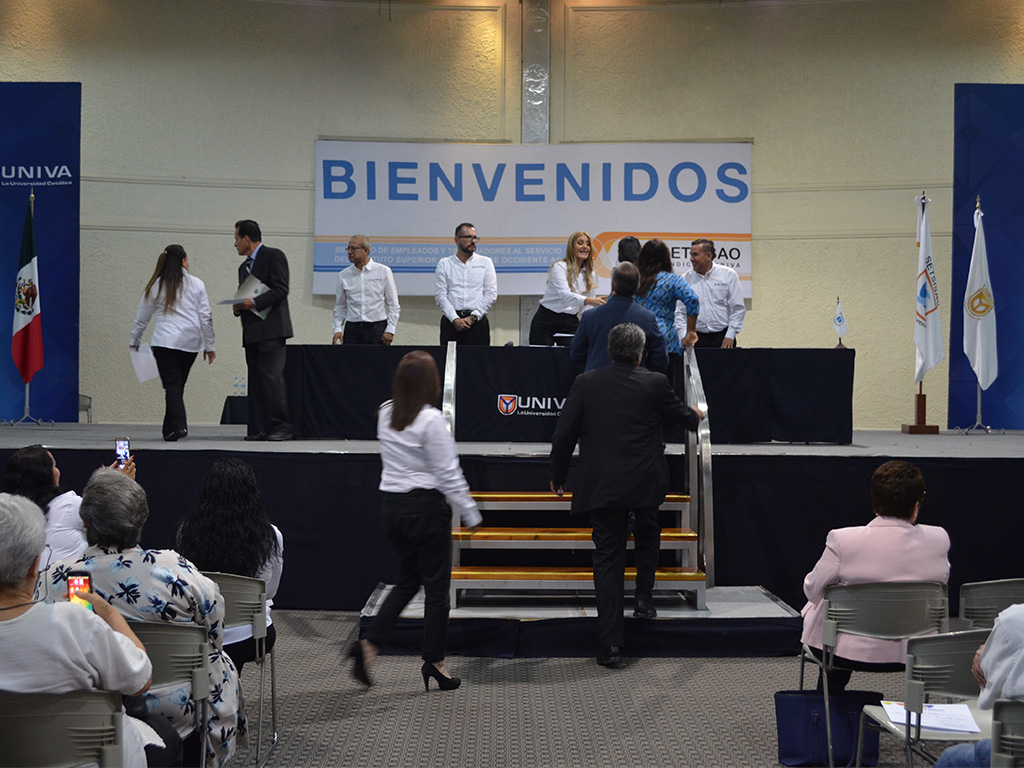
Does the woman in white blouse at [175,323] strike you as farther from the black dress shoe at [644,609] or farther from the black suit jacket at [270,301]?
the black dress shoe at [644,609]

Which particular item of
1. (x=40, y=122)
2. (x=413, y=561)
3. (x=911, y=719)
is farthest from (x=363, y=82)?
(x=911, y=719)

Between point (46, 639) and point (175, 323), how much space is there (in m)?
4.91

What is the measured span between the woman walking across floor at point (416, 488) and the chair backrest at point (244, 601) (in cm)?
76

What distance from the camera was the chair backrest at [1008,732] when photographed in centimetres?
228

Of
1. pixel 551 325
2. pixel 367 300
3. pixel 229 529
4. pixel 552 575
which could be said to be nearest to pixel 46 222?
pixel 367 300

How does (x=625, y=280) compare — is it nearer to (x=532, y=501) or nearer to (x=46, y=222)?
(x=532, y=501)

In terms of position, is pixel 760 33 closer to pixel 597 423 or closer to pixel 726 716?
pixel 597 423

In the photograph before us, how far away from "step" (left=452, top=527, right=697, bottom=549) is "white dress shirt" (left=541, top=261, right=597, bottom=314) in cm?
233

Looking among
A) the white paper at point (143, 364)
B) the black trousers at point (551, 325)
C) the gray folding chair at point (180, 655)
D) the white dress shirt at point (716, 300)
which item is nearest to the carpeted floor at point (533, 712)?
the gray folding chair at point (180, 655)

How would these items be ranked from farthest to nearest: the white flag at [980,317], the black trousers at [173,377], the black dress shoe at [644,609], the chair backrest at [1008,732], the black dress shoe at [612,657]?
the white flag at [980,317], the black trousers at [173,377], the black dress shoe at [644,609], the black dress shoe at [612,657], the chair backrest at [1008,732]

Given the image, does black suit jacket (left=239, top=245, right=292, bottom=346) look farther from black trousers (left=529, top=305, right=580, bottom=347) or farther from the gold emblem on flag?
the gold emblem on flag

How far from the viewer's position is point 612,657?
486 centimetres

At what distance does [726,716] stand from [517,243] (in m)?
6.78

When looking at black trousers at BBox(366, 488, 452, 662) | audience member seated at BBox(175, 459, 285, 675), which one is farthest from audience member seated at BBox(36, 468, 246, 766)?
black trousers at BBox(366, 488, 452, 662)
